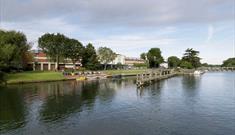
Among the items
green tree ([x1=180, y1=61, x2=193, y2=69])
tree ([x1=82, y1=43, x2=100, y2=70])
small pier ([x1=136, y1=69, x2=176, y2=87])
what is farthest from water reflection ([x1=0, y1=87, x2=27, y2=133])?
green tree ([x1=180, y1=61, x2=193, y2=69])

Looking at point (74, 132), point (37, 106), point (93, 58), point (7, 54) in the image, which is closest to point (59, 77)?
point (7, 54)

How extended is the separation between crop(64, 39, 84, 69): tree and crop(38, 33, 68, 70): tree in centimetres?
217

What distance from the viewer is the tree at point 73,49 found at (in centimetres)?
11938

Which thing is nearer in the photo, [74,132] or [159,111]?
[74,132]

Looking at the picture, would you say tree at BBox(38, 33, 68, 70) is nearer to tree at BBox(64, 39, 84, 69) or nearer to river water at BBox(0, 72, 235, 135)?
tree at BBox(64, 39, 84, 69)

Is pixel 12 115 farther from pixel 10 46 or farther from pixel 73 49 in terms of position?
pixel 73 49

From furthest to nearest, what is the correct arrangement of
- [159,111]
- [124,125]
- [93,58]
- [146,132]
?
[93,58], [159,111], [124,125], [146,132]

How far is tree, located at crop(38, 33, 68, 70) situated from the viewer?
114 metres

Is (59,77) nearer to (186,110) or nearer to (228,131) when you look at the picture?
(186,110)

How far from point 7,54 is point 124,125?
54.6m

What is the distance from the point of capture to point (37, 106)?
38.3 m

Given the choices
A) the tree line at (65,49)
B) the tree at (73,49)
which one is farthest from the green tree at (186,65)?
the tree at (73,49)

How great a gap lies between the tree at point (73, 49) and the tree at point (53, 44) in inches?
85.4

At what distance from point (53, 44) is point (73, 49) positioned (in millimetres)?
11323
